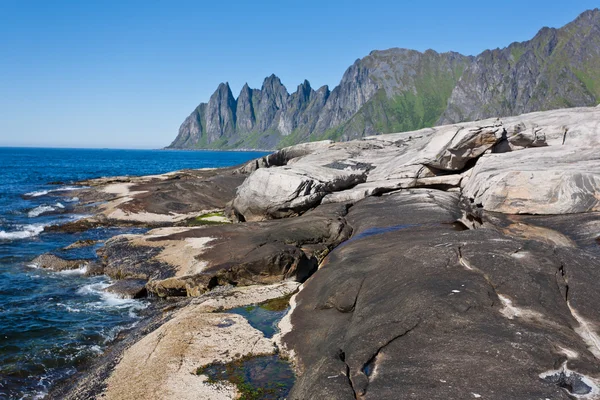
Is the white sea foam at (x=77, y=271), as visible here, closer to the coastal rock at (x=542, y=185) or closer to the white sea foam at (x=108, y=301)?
the white sea foam at (x=108, y=301)

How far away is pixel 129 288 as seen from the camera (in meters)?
22.0

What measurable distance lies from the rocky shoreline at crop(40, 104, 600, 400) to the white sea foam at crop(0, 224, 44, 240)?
1240 cm

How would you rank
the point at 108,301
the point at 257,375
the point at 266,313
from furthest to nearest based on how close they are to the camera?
the point at 108,301 < the point at 266,313 < the point at 257,375

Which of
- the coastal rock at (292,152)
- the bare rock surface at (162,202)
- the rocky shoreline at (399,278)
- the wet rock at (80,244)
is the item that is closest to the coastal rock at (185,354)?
the rocky shoreline at (399,278)

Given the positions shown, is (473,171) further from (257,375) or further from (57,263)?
(57,263)

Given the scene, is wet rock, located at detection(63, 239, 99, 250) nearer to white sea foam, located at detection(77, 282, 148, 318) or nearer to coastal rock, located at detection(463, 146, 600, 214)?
white sea foam, located at detection(77, 282, 148, 318)

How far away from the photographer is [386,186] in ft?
104

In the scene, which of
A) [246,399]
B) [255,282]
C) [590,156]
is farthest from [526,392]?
[590,156]

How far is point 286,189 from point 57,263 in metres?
16.2

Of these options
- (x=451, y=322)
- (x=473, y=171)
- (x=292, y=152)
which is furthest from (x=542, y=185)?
(x=292, y=152)

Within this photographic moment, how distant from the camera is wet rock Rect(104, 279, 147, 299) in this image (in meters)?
21.6

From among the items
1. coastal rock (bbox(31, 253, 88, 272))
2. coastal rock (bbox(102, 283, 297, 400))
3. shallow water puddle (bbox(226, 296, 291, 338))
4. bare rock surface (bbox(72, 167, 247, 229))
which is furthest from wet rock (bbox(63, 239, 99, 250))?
shallow water puddle (bbox(226, 296, 291, 338))

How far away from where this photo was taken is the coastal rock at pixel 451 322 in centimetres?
884

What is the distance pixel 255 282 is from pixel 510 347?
13.6 metres
